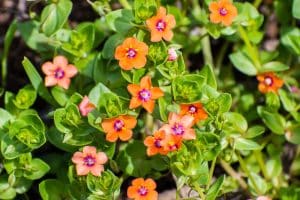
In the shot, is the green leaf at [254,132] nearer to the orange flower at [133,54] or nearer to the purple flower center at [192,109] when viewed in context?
the purple flower center at [192,109]

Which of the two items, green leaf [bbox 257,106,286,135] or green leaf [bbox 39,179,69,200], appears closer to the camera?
green leaf [bbox 39,179,69,200]

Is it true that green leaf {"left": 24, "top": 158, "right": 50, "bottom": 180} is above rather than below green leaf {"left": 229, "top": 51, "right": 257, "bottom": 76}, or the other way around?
below

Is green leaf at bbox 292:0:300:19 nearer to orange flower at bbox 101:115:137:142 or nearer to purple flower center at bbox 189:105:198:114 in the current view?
purple flower center at bbox 189:105:198:114

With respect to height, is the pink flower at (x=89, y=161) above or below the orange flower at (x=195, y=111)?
below

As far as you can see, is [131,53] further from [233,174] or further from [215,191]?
[233,174]

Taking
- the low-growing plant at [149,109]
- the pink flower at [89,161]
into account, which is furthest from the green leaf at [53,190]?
the pink flower at [89,161]

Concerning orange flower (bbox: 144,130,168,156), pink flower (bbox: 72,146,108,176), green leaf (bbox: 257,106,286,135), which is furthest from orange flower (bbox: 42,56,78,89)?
green leaf (bbox: 257,106,286,135)

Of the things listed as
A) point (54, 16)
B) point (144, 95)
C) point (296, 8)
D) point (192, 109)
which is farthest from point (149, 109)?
point (296, 8)
